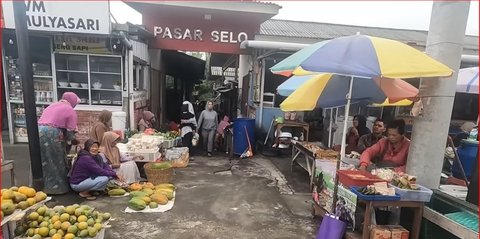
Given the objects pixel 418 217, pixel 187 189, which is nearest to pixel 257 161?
pixel 187 189

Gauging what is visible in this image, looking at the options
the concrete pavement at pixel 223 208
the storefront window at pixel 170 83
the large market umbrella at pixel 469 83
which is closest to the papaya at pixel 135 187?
the concrete pavement at pixel 223 208

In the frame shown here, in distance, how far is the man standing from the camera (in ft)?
17.8

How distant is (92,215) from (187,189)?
224 centimetres

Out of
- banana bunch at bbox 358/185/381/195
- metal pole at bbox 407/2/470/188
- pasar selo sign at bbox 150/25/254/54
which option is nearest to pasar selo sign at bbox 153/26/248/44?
pasar selo sign at bbox 150/25/254/54

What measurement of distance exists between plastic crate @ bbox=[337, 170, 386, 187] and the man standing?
2166 millimetres

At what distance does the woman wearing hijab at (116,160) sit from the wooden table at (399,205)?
409cm

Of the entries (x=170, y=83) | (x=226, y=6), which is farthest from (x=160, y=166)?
(x=170, y=83)

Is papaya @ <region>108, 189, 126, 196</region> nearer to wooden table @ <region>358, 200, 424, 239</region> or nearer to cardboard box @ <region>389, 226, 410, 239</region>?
wooden table @ <region>358, 200, 424, 239</region>

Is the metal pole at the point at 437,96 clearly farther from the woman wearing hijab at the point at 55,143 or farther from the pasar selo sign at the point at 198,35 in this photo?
the pasar selo sign at the point at 198,35

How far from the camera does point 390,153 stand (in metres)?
3.98

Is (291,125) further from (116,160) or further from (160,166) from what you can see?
(116,160)

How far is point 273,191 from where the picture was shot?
5.54 m

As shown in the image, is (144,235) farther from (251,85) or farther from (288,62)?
(251,85)

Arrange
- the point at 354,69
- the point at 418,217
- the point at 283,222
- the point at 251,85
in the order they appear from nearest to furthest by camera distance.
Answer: the point at 354,69 < the point at 418,217 < the point at 283,222 < the point at 251,85
